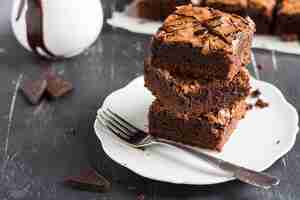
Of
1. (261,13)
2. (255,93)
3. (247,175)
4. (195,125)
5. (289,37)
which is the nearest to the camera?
(247,175)

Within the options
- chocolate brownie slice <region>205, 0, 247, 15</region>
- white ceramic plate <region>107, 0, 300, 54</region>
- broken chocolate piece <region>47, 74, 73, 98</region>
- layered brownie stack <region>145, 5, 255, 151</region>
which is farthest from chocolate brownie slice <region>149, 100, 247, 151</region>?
chocolate brownie slice <region>205, 0, 247, 15</region>

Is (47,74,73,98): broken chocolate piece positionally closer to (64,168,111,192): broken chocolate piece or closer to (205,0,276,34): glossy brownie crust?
(64,168,111,192): broken chocolate piece

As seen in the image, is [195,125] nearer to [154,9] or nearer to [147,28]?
[147,28]

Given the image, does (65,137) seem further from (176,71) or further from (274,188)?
(274,188)

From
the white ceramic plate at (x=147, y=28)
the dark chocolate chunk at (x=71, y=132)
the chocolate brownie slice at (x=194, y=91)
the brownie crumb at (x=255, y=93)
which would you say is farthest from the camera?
the white ceramic plate at (x=147, y=28)

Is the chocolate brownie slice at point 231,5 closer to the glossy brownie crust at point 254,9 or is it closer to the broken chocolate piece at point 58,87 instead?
the glossy brownie crust at point 254,9

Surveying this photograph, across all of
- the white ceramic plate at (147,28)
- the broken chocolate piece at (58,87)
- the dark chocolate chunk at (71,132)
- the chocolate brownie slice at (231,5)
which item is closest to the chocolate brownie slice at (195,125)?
the dark chocolate chunk at (71,132)

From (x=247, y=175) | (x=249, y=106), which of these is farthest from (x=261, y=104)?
(x=247, y=175)
